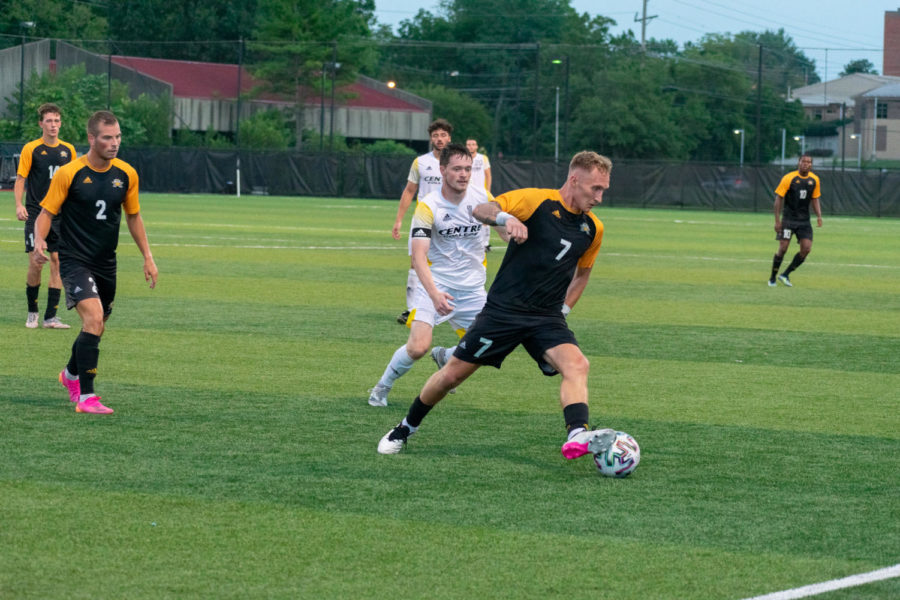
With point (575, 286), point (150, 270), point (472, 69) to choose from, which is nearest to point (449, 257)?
point (575, 286)

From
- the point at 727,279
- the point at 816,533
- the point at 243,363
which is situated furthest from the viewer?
the point at 727,279

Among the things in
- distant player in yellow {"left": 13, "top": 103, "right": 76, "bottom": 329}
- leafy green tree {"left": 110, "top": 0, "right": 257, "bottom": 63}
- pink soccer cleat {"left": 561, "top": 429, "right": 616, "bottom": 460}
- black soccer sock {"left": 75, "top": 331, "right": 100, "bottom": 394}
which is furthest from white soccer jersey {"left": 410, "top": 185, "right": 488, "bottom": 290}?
leafy green tree {"left": 110, "top": 0, "right": 257, "bottom": 63}

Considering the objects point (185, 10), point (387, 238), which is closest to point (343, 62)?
point (185, 10)

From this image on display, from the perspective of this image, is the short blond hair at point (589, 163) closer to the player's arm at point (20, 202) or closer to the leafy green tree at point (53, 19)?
the player's arm at point (20, 202)

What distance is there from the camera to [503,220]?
7375 millimetres

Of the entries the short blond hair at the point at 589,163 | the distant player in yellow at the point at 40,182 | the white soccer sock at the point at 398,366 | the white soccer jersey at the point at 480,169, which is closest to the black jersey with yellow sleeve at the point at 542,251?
the short blond hair at the point at 589,163

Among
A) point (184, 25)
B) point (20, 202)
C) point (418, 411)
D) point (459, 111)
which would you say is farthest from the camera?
point (459, 111)

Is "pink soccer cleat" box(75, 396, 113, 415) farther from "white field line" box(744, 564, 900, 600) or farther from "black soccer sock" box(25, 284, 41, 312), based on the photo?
"white field line" box(744, 564, 900, 600)

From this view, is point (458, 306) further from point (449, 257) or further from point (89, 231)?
point (89, 231)

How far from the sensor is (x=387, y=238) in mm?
31594

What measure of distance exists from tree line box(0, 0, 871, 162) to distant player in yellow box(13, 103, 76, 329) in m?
51.7

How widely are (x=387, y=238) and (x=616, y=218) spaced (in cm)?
1589

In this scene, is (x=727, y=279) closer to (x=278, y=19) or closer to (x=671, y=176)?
Result: (x=671, y=176)

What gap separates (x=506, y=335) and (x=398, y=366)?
201 centimetres
